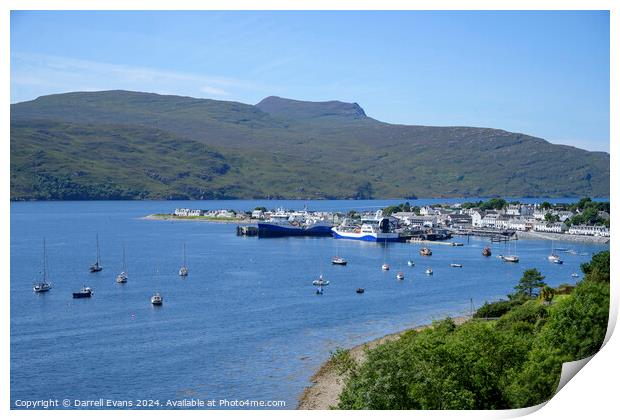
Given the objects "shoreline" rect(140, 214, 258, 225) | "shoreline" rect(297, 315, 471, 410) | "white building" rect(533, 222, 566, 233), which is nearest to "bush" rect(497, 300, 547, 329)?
"shoreline" rect(297, 315, 471, 410)

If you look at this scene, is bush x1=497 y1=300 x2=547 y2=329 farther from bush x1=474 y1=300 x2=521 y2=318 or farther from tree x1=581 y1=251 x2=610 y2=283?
bush x1=474 y1=300 x2=521 y2=318

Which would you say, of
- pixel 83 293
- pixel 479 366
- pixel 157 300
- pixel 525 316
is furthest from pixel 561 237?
pixel 479 366

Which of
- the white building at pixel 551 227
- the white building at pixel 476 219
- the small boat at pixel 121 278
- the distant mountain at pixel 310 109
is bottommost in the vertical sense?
the small boat at pixel 121 278

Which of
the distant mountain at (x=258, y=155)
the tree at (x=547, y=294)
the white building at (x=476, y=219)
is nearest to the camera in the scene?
the tree at (x=547, y=294)

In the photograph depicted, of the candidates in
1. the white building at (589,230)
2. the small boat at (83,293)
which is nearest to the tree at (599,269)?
the small boat at (83,293)

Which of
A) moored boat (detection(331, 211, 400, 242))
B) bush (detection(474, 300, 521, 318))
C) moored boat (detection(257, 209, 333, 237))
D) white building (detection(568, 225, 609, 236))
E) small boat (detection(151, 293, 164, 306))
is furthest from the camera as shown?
moored boat (detection(257, 209, 333, 237))

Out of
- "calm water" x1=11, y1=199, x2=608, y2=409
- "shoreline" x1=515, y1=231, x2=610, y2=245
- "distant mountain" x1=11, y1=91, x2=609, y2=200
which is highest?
"distant mountain" x1=11, y1=91, x2=609, y2=200

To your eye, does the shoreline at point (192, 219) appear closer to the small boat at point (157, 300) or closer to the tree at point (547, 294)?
the small boat at point (157, 300)
